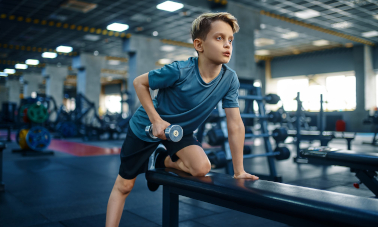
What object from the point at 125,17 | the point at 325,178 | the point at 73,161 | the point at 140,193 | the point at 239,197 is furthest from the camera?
the point at 125,17

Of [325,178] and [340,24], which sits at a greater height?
[340,24]

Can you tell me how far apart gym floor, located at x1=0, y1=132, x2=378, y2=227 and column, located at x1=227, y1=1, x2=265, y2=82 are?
4234 millimetres

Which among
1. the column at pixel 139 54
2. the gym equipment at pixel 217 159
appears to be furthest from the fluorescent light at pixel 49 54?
the gym equipment at pixel 217 159

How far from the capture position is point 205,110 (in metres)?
1.47

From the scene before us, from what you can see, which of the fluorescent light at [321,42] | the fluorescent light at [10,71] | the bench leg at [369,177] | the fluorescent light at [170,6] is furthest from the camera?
the fluorescent light at [10,71]

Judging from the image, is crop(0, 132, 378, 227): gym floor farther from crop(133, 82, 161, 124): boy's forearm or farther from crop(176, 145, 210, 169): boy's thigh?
crop(133, 82, 161, 124): boy's forearm

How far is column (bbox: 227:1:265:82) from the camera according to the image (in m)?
7.94

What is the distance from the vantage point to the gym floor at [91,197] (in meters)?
1.92

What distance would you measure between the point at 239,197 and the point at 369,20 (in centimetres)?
1099

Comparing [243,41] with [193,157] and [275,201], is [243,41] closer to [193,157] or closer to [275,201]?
[193,157]

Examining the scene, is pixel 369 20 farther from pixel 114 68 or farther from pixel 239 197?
pixel 114 68

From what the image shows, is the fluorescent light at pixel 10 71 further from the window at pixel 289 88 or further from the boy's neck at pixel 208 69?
the boy's neck at pixel 208 69

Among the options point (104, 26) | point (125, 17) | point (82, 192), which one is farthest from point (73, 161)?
point (104, 26)

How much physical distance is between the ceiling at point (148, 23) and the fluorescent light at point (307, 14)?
0.14m
